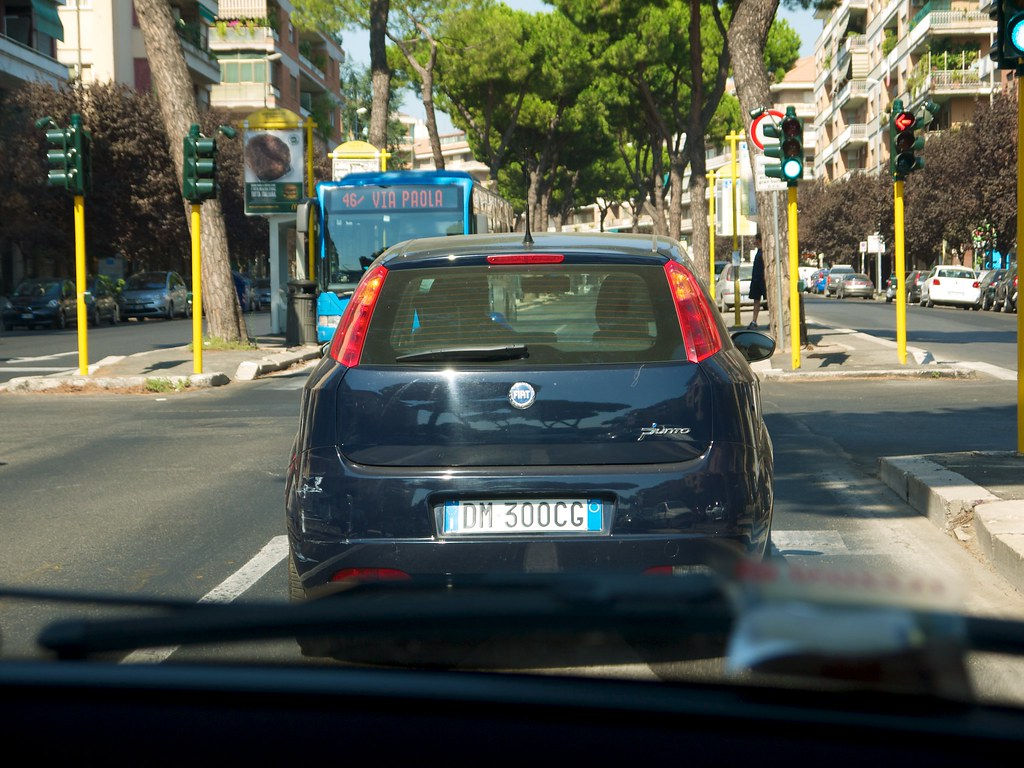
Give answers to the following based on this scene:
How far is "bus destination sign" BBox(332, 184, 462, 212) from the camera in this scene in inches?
902

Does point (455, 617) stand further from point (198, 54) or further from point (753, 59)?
point (198, 54)

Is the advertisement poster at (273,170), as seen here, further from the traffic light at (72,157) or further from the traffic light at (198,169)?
the traffic light at (198,169)

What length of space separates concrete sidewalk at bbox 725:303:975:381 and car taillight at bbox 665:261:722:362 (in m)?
12.4

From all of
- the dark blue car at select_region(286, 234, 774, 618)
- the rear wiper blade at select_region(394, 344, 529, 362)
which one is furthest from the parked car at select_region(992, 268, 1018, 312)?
the rear wiper blade at select_region(394, 344, 529, 362)

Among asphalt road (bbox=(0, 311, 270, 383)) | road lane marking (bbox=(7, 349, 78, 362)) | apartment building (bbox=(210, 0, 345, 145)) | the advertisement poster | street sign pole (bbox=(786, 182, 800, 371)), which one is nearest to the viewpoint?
street sign pole (bbox=(786, 182, 800, 371))

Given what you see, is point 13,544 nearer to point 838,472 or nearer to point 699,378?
point 699,378

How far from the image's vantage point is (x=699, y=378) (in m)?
4.53

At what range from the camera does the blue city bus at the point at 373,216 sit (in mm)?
22812

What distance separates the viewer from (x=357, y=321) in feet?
15.8

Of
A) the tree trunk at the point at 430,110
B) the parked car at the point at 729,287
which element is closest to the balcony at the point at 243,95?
the tree trunk at the point at 430,110

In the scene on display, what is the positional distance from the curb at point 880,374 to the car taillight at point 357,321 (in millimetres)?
12628

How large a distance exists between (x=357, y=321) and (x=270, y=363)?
50.4 ft

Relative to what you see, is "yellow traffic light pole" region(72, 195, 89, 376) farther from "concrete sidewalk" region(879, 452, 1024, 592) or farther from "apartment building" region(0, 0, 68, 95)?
"apartment building" region(0, 0, 68, 95)

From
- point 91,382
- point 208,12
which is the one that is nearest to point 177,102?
point 91,382
